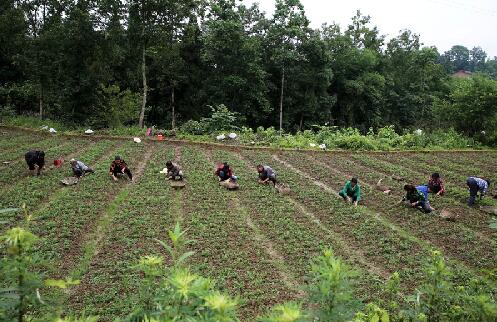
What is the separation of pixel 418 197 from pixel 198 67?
23.8 m

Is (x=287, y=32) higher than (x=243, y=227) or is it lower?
higher

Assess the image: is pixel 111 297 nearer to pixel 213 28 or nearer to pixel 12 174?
pixel 12 174

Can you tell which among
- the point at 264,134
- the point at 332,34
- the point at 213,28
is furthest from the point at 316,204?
the point at 332,34

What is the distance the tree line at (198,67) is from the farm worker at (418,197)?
17450mm

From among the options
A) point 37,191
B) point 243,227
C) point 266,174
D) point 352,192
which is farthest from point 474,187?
point 37,191

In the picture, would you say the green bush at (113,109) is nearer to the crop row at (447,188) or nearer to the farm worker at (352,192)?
the crop row at (447,188)

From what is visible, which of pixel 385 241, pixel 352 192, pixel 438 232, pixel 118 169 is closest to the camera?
pixel 385 241

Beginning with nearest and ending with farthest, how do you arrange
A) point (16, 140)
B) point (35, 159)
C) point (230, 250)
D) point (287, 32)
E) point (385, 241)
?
point (230, 250) < point (385, 241) < point (35, 159) < point (16, 140) < point (287, 32)

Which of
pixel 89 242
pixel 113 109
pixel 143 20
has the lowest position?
pixel 89 242

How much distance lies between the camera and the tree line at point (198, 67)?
22281mm

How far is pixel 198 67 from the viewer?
102 feet

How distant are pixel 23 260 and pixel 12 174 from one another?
12889mm

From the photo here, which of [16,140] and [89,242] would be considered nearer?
[89,242]

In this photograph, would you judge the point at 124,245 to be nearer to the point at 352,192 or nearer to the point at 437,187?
the point at 352,192
